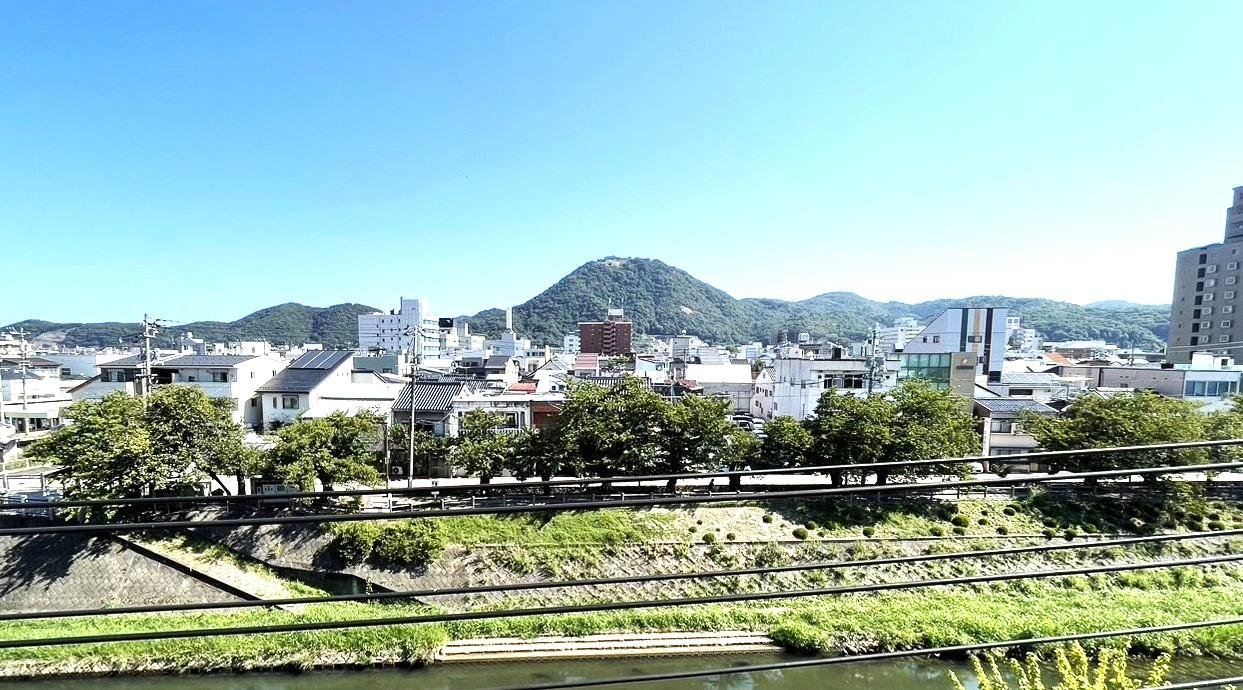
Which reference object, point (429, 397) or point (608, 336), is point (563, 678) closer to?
point (429, 397)

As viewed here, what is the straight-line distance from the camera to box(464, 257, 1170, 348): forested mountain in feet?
268

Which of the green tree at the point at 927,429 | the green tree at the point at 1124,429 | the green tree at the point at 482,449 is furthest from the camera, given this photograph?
the green tree at the point at 482,449

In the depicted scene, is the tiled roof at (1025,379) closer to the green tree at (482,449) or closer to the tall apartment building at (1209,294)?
the tall apartment building at (1209,294)

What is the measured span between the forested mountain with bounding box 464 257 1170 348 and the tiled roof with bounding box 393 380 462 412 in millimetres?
67475

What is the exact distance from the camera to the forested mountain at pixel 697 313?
8179 cm

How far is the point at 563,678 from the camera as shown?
8344mm

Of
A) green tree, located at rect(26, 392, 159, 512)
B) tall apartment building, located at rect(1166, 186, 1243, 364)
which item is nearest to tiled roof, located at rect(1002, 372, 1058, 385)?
tall apartment building, located at rect(1166, 186, 1243, 364)

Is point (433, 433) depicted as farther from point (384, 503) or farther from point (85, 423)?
point (85, 423)

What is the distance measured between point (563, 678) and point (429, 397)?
406 inches

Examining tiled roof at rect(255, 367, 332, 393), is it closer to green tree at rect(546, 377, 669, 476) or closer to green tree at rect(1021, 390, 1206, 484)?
green tree at rect(546, 377, 669, 476)

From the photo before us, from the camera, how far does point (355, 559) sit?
10445 millimetres

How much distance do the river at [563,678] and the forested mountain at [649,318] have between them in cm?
6773

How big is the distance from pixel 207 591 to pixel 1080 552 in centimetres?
1695

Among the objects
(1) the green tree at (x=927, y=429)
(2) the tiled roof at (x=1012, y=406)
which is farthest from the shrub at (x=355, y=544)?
(2) the tiled roof at (x=1012, y=406)
